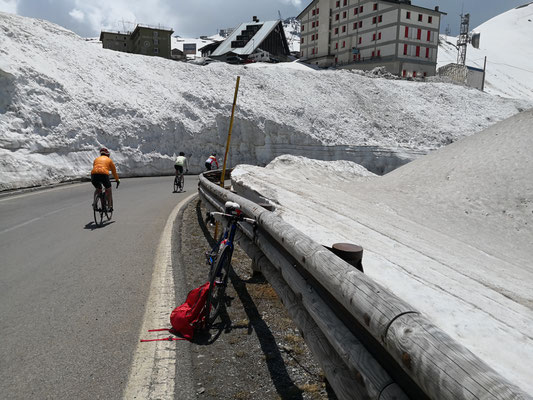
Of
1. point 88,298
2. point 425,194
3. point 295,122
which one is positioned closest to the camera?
point 88,298

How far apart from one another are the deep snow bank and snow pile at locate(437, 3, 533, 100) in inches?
2150

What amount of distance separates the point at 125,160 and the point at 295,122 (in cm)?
1696

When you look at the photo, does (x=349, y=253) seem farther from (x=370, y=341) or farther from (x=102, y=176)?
(x=102, y=176)

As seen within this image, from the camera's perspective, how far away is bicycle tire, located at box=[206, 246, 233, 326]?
3979 mm

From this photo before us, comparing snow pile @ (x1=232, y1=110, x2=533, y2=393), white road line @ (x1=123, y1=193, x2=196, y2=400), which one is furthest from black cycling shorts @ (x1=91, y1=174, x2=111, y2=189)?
white road line @ (x1=123, y1=193, x2=196, y2=400)

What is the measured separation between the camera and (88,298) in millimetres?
4684

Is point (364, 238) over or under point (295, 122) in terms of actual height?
under

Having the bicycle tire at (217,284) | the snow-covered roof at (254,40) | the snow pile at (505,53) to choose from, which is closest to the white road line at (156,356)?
the bicycle tire at (217,284)

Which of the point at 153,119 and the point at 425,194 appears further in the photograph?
the point at 153,119

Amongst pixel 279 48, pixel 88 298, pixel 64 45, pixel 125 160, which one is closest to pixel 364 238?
pixel 88 298

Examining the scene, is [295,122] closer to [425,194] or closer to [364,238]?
[425,194]

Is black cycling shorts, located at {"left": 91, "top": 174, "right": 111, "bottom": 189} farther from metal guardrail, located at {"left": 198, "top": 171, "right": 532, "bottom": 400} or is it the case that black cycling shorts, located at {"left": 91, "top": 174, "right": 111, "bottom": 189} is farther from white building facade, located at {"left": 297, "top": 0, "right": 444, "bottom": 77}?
white building facade, located at {"left": 297, "top": 0, "right": 444, "bottom": 77}

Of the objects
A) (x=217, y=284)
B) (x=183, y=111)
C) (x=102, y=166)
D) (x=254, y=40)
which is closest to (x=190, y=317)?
(x=217, y=284)

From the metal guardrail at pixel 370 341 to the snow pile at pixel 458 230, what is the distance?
5.03ft
